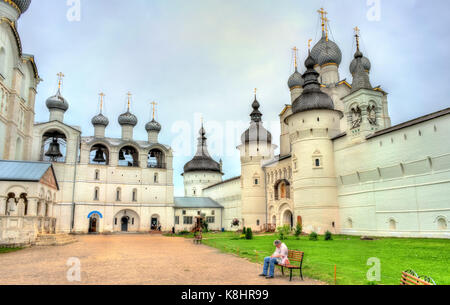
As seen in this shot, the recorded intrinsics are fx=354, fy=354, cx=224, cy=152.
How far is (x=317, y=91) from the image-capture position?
109ft

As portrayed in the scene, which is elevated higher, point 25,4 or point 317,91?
point 25,4

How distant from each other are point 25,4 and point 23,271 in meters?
26.9

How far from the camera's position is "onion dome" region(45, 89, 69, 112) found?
137 ft

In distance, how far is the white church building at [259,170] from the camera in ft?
72.5

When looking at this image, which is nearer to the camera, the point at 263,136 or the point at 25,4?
the point at 25,4

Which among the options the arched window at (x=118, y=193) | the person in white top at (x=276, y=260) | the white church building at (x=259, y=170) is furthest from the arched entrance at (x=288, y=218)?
the person in white top at (x=276, y=260)

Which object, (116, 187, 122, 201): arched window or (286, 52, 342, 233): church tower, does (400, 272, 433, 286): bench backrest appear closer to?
(286, 52, 342, 233): church tower

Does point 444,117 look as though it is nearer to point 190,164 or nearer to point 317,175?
point 317,175

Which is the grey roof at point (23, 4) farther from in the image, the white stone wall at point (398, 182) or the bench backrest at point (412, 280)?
the bench backrest at point (412, 280)

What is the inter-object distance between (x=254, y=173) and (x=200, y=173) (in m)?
21.7

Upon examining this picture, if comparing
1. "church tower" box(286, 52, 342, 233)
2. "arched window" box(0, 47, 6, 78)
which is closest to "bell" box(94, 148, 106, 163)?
"arched window" box(0, 47, 6, 78)

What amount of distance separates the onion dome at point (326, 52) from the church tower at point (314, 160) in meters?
9.43
